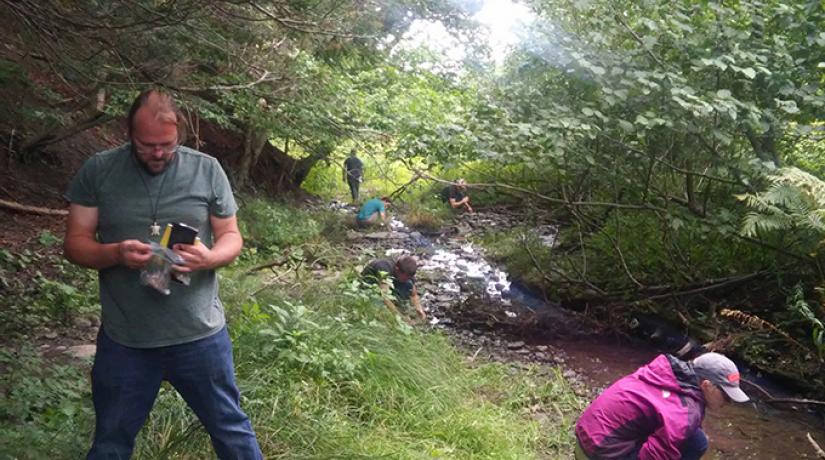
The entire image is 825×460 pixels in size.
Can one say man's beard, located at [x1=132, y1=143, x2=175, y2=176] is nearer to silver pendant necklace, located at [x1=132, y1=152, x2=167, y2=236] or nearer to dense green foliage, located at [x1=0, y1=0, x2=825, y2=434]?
silver pendant necklace, located at [x1=132, y1=152, x2=167, y2=236]

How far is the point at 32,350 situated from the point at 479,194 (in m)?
12.3

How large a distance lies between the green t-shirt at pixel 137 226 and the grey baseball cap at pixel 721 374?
2601mm

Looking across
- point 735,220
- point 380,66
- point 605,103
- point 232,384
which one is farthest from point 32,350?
point 380,66

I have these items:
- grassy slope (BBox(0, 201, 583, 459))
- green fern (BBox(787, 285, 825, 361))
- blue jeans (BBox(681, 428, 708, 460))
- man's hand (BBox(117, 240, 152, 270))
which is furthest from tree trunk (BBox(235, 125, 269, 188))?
man's hand (BBox(117, 240, 152, 270))

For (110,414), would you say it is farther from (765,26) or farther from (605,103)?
(765,26)

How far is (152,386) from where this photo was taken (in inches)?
97.0

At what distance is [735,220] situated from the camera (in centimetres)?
676

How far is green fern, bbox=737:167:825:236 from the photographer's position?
5395 mm

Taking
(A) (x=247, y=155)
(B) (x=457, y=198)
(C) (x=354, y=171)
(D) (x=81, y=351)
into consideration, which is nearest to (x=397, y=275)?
(D) (x=81, y=351)

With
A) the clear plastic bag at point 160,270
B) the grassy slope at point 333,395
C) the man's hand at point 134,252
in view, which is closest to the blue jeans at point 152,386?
the clear plastic bag at point 160,270

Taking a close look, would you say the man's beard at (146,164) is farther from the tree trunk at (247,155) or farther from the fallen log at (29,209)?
the tree trunk at (247,155)

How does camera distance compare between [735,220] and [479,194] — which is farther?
[479,194]

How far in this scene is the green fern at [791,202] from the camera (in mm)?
5395

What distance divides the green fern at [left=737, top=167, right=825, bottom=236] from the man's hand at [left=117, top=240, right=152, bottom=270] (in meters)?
5.24
